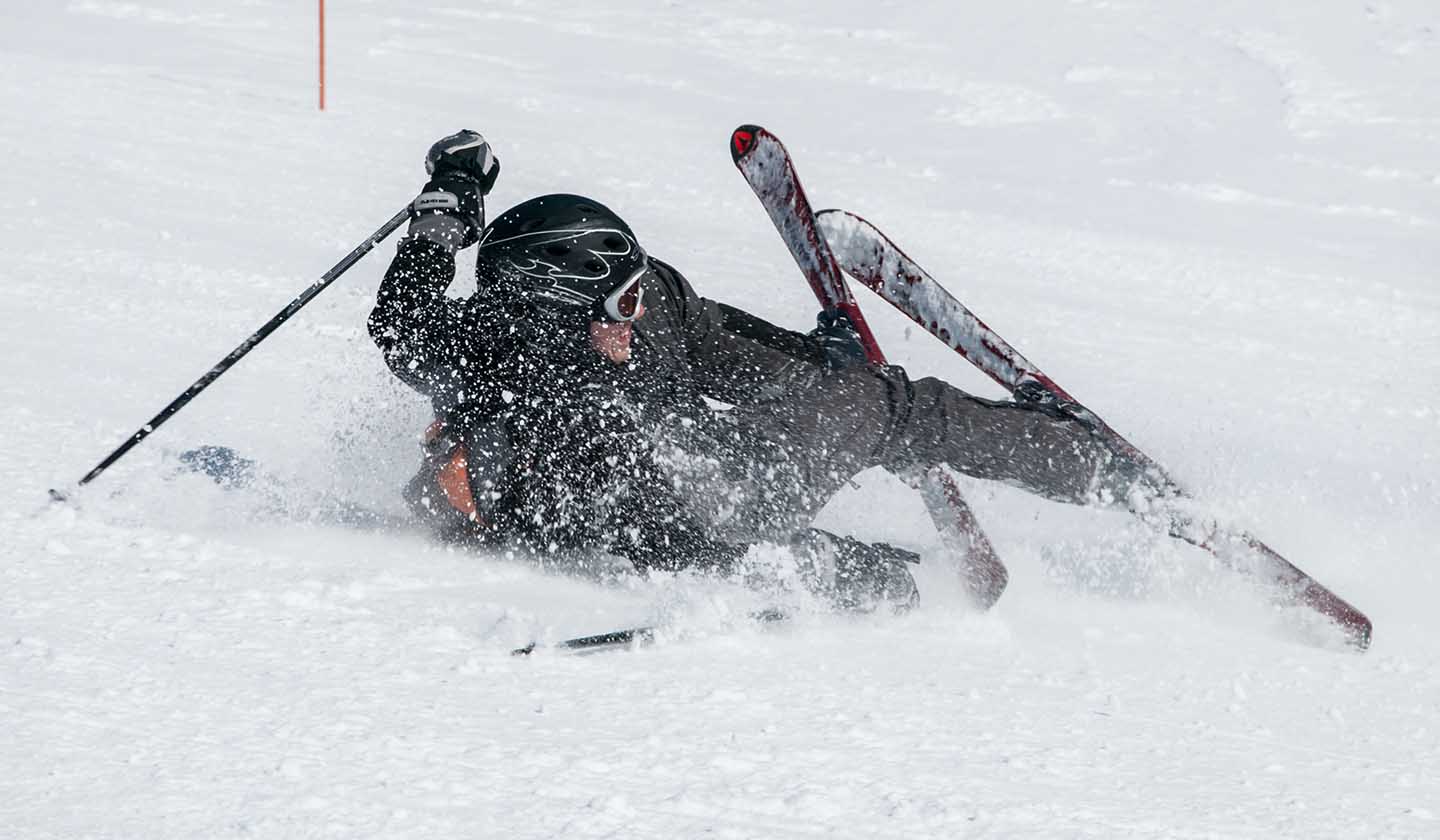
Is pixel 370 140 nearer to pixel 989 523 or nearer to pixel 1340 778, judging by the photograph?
pixel 989 523

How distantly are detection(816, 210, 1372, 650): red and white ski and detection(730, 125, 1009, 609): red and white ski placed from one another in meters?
0.09

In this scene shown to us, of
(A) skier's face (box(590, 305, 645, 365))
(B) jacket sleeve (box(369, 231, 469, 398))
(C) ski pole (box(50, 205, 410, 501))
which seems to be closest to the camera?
(A) skier's face (box(590, 305, 645, 365))

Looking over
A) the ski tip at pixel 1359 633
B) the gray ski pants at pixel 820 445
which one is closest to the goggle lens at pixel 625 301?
the gray ski pants at pixel 820 445

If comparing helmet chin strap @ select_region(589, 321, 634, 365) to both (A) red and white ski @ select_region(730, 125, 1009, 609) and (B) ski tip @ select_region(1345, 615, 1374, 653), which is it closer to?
(A) red and white ski @ select_region(730, 125, 1009, 609)

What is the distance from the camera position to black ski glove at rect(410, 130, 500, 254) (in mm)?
3924

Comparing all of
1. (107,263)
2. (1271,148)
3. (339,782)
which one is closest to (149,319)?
(107,263)

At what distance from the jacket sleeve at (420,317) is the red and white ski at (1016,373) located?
1.53 metres

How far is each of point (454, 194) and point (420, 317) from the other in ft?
1.34

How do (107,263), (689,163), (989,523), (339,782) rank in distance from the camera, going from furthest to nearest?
(689,163) → (107,263) → (989,523) → (339,782)

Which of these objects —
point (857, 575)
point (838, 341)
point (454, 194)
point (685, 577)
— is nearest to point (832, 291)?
point (838, 341)

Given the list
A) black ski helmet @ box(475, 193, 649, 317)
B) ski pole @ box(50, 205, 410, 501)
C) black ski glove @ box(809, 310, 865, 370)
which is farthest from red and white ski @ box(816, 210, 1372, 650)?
ski pole @ box(50, 205, 410, 501)

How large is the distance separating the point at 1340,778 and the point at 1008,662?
85cm

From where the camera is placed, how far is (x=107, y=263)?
6.72 meters

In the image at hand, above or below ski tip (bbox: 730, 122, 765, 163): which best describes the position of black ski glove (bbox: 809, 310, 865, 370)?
below
